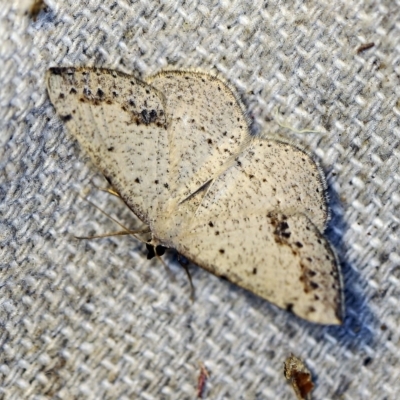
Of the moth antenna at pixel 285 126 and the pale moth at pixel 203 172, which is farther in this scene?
the moth antenna at pixel 285 126

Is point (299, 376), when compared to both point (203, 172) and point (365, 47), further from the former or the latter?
point (365, 47)

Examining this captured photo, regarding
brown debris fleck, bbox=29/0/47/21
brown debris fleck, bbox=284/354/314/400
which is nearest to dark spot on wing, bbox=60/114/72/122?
brown debris fleck, bbox=29/0/47/21

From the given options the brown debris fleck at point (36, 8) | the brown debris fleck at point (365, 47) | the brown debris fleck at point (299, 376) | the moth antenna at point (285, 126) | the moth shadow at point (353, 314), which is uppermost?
the brown debris fleck at point (365, 47)

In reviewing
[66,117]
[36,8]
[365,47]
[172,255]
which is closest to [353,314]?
[172,255]

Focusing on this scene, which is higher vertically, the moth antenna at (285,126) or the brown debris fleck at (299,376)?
the moth antenna at (285,126)

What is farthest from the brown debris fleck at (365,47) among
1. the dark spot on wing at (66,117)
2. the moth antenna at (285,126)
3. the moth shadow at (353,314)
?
the dark spot on wing at (66,117)

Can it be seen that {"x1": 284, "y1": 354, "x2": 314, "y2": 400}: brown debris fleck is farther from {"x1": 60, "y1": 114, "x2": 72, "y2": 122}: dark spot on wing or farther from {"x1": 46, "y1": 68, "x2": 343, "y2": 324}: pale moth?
{"x1": 60, "y1": 114, "x2": 72, "y2": 122}: dark spot on wing

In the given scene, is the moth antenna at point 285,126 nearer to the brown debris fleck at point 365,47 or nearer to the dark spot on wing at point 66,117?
the brown debris fleck at point 365,47
